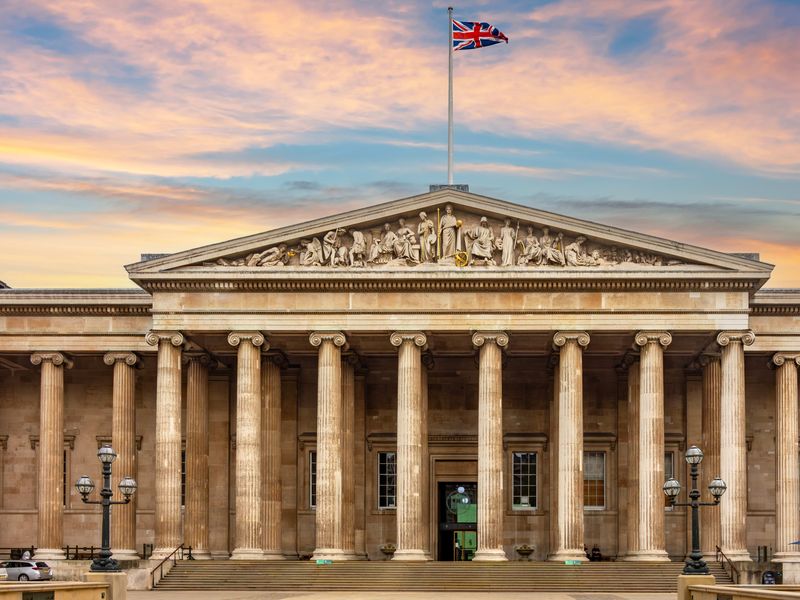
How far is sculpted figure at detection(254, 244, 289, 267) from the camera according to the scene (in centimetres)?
7456

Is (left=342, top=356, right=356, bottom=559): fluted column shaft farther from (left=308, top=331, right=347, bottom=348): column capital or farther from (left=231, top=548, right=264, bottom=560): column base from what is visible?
(left=231, top=548, right=264, bottom=560): column base

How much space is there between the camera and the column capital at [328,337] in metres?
74.6

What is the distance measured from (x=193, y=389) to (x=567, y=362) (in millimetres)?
17061

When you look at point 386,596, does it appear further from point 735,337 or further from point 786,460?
point 786,460

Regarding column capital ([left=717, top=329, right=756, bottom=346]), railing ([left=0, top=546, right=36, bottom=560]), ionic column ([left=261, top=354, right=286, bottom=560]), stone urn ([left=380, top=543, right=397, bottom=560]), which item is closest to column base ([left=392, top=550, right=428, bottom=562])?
ionic column ([left=261, top=354, right=286, bottom=560])

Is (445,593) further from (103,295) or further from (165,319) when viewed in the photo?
(103,295)

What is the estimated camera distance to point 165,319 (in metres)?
74.9

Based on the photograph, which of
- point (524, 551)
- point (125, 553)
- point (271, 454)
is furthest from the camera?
point (524, 551)

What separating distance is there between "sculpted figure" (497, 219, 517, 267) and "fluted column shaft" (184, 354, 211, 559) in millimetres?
14948

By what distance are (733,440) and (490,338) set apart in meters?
11.0

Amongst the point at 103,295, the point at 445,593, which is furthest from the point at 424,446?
the point at 103,295

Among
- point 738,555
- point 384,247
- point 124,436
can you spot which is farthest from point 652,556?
point 124,436

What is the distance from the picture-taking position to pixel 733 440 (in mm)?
73438

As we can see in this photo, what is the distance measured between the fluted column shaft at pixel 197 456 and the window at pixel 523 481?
49.6ft
